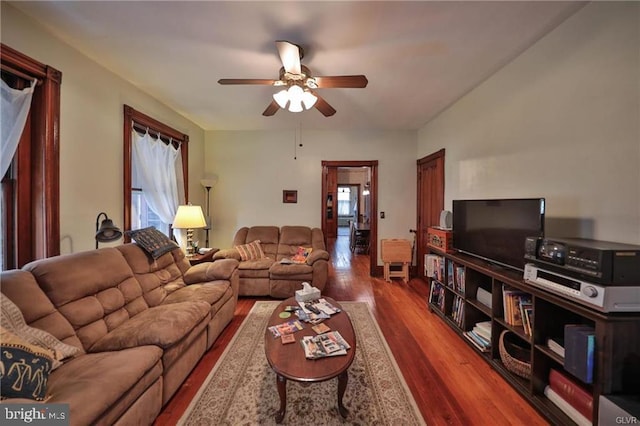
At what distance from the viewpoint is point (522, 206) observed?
1.96 metres

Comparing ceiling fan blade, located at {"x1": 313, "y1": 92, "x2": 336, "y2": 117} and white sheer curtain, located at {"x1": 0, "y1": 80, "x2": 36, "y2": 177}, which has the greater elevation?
ceiling fan blade, located at {"x1": 313, "y1": 92, "x2": 336, "y2": 117}

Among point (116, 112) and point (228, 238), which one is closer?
point (116, 112)

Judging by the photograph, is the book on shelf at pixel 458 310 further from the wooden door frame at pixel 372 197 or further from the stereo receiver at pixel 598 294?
the wooden door frame at pixel 372 197

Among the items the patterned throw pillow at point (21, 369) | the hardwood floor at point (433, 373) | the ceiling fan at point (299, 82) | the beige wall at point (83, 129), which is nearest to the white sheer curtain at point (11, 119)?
the beige wall at point (83, 129)

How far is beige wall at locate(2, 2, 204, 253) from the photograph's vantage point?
192 centimetres

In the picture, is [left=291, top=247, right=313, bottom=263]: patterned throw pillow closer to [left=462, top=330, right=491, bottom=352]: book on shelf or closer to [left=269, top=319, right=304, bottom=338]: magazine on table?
[left=269, top=319, right=304, bottom=338]: magazine on table

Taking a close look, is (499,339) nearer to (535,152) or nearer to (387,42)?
(535,152)

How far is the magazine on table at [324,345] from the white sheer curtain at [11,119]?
2.39m

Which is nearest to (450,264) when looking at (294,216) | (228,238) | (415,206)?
(415,206)

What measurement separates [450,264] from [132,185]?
12.9 ft

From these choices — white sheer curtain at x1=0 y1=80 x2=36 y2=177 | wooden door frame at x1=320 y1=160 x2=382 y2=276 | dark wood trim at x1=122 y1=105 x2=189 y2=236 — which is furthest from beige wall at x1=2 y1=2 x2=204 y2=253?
wooden door frame at x1=320 y1=160 x2=382 y2=276

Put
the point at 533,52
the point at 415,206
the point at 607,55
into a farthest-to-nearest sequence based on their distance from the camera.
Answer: the point at 415,206 → the point at 533,52 → the point at 607,55

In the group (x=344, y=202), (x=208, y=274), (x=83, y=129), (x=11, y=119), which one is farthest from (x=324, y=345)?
(x=344, y=202)

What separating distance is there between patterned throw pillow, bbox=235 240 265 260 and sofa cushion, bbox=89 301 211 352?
6.08 feet
